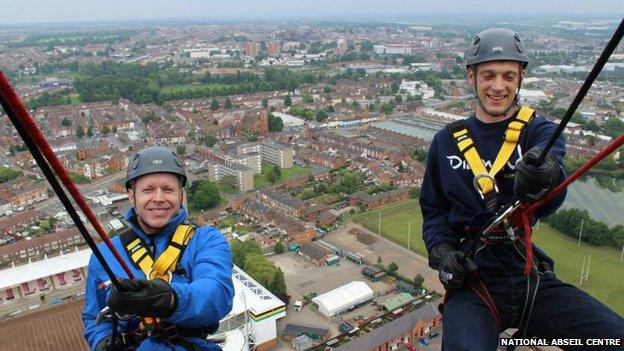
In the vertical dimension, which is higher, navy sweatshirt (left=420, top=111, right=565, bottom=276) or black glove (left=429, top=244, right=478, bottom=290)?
navy sweatshirt (left=420, top=111, right=565, bottom=276)

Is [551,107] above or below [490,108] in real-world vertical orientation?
below

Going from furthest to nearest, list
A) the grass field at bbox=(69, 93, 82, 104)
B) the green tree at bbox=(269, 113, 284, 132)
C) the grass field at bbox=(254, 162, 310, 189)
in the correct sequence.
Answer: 1. the grass field at bbox=(69, 93, 82, 104)
2. the green tree at bbox=(269, 113, 284, 132)
3. the grass field at bbox=(254, 162, 310, 189)

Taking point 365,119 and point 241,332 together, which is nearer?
point 241,332

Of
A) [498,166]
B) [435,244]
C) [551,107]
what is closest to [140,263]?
[435,244]

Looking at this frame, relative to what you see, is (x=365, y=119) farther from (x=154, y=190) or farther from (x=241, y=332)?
(x=154, y=190)

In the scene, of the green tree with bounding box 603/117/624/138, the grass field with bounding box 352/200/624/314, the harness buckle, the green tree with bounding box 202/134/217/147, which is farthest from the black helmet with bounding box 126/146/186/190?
the green tree with bounding box 603/117/624/138

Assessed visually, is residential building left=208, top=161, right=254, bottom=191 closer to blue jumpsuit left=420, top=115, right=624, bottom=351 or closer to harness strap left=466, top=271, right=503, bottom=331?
blue jumpsuit left=420, top=115, right=624, bottom=351
